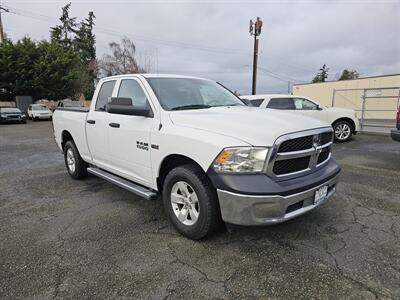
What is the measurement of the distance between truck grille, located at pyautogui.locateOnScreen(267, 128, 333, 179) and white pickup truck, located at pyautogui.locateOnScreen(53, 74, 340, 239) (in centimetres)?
1

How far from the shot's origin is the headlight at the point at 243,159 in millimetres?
2639

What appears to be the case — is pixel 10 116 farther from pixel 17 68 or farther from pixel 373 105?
pixel 373 105

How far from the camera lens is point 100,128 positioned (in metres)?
4.41

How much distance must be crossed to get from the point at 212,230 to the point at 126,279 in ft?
3.13

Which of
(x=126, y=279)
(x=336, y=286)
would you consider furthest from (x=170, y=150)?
(x=336, y=286)

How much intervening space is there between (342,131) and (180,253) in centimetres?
914

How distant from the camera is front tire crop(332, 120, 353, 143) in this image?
10.2 m

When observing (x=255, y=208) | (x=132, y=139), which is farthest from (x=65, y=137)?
(x=255, y=208)

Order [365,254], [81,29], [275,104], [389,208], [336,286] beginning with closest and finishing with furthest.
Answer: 1. [336,286]
2. [365,254]
3. [389,208]
4. [275,104]
5. [81,29]

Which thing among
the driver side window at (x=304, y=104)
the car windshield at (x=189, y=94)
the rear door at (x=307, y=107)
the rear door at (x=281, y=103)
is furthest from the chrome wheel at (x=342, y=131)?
the car windshield at (x=189, y=94)

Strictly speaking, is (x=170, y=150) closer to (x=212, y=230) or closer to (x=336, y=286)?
(x=212, y=230)

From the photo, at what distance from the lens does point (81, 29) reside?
51.0 metres

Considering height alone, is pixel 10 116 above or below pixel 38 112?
below

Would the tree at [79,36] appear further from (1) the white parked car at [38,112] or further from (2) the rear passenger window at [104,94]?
(2) the rear passenger window at [104,94]
